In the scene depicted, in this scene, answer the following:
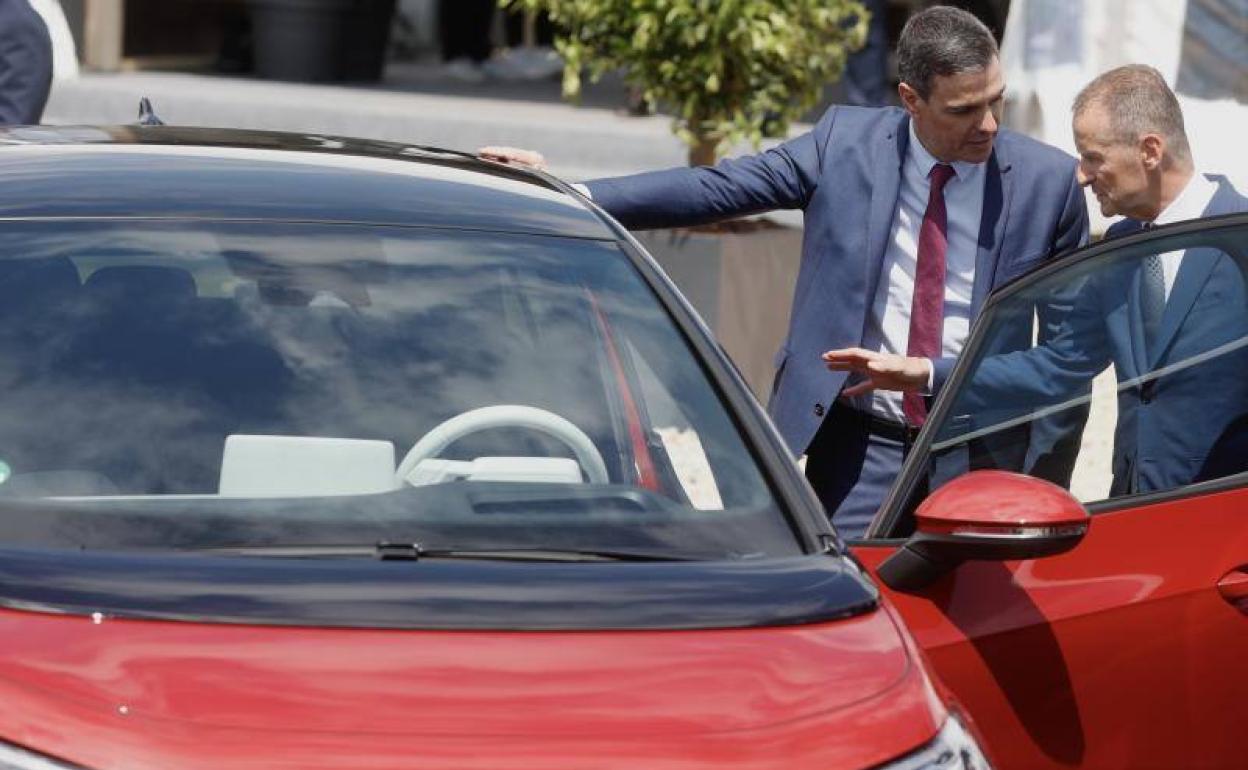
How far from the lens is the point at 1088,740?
3.69 meters

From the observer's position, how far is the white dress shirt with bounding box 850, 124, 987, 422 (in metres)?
4.81

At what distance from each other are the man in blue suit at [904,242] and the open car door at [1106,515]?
828 millimetres

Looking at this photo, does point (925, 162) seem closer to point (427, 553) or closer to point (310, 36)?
point (427, 553)

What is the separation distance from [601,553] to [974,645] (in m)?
0.83

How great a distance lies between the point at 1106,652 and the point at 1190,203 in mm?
1111

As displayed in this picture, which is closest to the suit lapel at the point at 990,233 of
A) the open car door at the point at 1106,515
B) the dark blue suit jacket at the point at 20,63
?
the open car door at the point at 1106,515

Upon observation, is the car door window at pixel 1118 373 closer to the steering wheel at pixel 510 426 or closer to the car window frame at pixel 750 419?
the car window frame at pixel 750 419

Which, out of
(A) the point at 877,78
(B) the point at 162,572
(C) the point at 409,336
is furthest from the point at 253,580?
(A) the point at 877,78

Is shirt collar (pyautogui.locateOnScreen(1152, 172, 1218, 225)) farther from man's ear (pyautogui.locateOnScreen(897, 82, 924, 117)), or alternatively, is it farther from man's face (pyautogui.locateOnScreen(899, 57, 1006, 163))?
man's ear (pyautogui.locateOnScreen(897, 82, 924, 117))

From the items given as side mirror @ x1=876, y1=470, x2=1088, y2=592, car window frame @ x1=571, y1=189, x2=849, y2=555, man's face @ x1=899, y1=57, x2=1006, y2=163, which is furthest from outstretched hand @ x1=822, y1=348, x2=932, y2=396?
side mirror @ x1=876, y1=470, x2=1088, y2=592

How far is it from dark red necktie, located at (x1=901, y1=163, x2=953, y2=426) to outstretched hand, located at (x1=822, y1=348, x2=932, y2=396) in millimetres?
211

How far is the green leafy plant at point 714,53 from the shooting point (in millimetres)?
8641

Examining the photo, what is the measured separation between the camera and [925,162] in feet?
16.0

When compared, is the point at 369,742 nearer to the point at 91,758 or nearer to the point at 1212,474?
the point at 91,758
